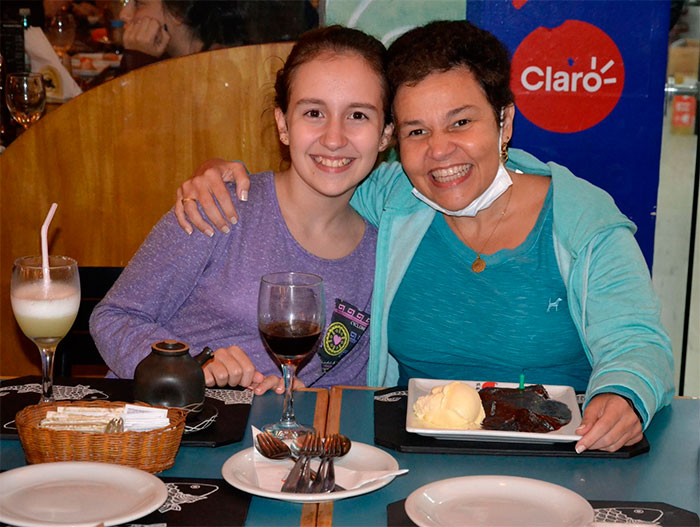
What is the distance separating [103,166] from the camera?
10.1ft

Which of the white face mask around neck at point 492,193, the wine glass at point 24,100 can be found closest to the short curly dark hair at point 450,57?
the white face mask around neck at point 492,193

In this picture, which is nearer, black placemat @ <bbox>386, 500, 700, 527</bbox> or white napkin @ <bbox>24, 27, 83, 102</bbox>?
black placemat @ <bbox>386, 500, 700, 527</bbox>

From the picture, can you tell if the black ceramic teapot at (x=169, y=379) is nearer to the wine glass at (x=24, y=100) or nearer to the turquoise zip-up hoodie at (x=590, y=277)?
the turquoise zip-up hoodie at (x=590, y=277)

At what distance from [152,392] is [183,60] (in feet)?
6.43

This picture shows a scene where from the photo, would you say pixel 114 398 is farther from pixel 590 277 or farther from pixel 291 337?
pixel 590 277

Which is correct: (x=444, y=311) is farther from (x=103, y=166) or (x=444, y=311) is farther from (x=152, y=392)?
(x=103, y=166)

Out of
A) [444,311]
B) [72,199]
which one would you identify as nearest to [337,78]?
[444,311]

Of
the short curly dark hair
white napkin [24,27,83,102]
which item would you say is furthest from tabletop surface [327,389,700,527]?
white napkin [24,27,83,102]

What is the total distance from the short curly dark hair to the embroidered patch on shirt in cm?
53

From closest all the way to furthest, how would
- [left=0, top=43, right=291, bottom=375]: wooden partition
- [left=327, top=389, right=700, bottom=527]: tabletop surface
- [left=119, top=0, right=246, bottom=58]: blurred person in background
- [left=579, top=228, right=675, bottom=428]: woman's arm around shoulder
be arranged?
[left=327, top=389, right=700, bottom=527]: tabletop surface, [left=579, top=228, right=675, bottom=428]: woman's arm around shoulder, [left=0, top=43, right=291, bottom=375]: wooden partition, [left=119, top=0, right=246, bottom=58]: blurred person in background

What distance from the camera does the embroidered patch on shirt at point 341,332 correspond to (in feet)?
6.27

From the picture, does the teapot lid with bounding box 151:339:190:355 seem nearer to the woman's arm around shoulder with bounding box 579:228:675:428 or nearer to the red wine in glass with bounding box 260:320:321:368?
the red wine in glass with bounding box 260:320:321:368

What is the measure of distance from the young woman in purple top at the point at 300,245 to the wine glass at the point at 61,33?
64.3 inches

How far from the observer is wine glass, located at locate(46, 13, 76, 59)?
3283 mm
